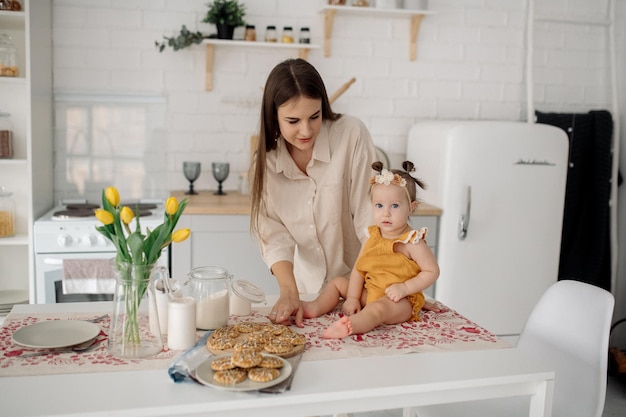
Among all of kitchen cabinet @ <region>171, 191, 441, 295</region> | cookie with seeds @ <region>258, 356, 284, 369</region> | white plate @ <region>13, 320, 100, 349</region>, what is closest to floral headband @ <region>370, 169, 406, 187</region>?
cookie with seeds @ <region>258, 356, 284, 369</region>

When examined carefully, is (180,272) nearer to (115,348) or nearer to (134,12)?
(134,12)

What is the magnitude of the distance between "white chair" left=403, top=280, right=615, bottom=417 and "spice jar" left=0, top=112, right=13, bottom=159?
2421mm

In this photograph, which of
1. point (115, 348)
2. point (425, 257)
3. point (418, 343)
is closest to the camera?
point (115, 348)

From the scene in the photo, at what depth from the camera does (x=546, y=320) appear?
6.64 ft

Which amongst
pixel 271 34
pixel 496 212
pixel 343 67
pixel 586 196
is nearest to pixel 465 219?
pixel 496 212

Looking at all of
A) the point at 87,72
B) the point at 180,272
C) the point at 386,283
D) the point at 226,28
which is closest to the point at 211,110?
the point at 226,28

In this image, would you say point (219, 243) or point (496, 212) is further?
point (496, 212)

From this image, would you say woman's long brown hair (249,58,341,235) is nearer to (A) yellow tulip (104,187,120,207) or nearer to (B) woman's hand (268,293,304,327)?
(B) woman's hand (268,293,304,327)

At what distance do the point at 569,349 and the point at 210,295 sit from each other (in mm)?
1089

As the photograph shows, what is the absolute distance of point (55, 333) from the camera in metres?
1.61

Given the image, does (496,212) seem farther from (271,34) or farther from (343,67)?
(271,34)

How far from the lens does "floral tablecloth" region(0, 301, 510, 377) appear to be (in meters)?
1.43

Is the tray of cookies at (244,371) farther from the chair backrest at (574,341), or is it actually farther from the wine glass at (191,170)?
the wine glass at (191,170)

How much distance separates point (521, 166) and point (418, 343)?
83.7 inches
